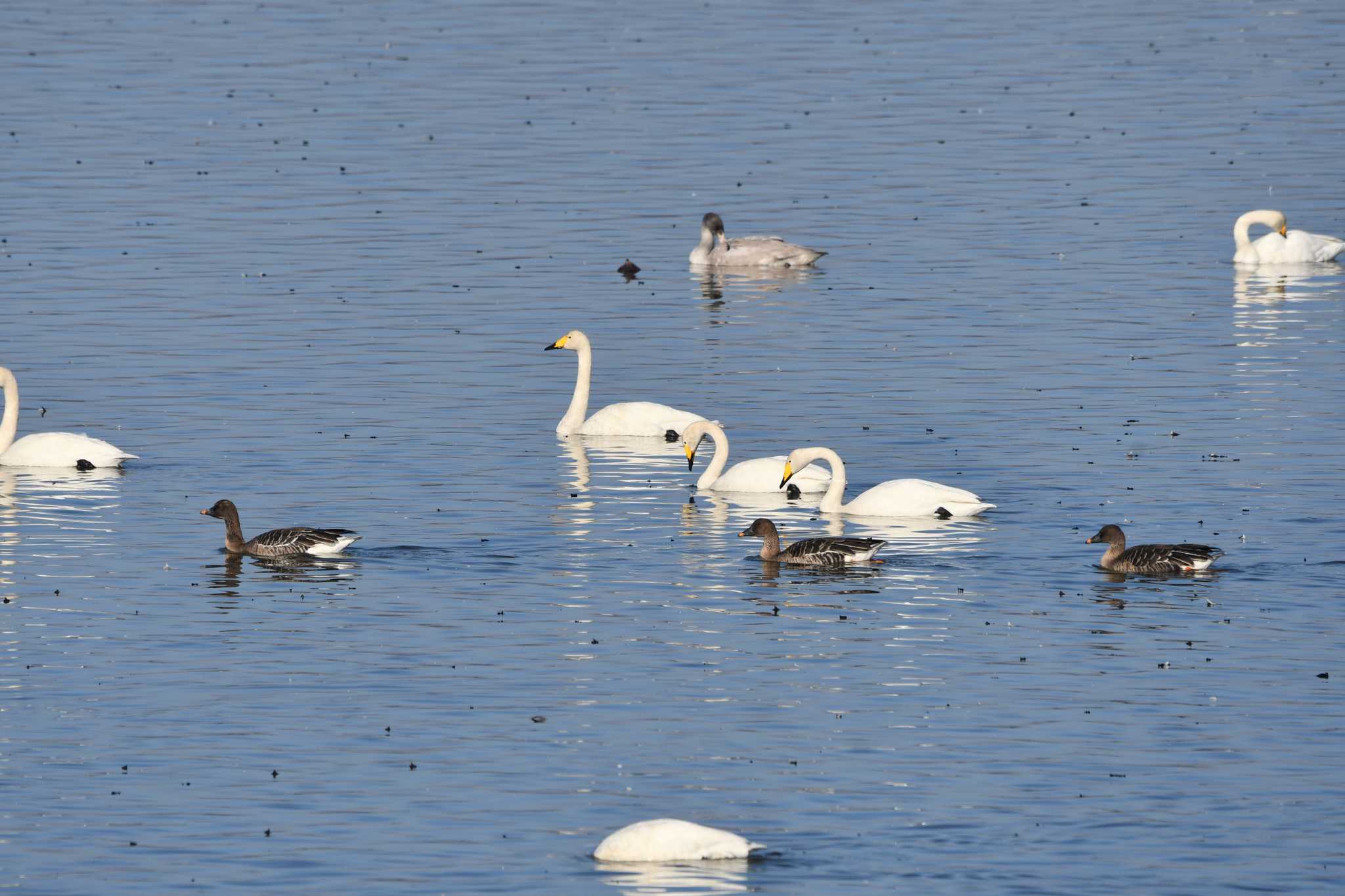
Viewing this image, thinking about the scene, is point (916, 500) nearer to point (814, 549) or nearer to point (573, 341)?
point (814, 549)

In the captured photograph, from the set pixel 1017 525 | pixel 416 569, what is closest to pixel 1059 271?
pixel 1017 525

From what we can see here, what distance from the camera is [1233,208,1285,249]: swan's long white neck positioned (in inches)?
1767

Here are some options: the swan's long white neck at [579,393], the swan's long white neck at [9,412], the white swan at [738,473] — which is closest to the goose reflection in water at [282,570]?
the white swan at [738,473]

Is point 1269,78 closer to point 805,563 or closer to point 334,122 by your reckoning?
point 334,122

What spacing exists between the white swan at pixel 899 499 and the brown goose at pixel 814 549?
114 cm

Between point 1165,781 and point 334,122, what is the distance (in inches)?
1783

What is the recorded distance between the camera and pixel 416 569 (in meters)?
25.2

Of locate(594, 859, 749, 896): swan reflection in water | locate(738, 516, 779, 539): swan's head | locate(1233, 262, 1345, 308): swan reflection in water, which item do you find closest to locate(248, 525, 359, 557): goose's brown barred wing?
locate(738, 516, 779, 539): swan's head

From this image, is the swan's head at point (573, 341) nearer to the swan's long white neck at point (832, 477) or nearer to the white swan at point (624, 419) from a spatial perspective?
the white swan at point (624, 419)

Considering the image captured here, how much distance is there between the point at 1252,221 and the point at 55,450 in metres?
23.2

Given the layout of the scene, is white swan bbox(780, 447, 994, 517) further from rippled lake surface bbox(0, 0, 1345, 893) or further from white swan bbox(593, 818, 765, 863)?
white swan bbox(593, 818, 765, 863)

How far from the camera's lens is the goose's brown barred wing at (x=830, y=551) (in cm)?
2450

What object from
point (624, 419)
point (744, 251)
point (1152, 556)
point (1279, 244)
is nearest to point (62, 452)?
point (624, 419)

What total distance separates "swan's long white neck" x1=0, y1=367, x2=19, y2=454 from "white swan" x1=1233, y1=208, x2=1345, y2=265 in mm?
21872
